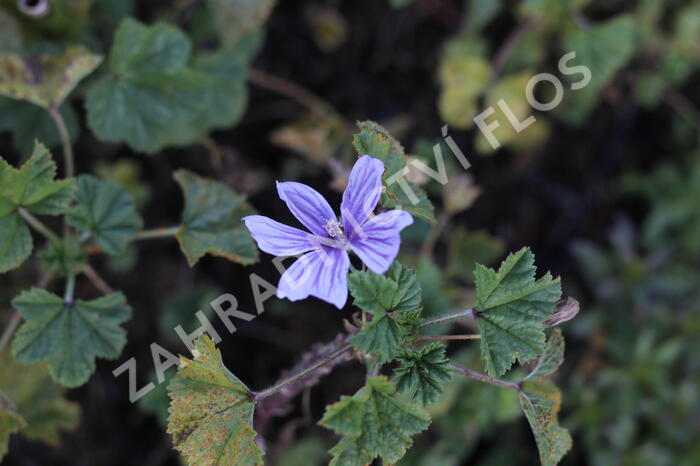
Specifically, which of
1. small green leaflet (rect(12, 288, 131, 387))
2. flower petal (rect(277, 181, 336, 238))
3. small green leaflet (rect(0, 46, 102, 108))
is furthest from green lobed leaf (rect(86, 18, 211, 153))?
flower petal (rect(277, 181, 336, 238))

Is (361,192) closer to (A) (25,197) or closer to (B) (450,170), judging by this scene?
(A) (25,197)

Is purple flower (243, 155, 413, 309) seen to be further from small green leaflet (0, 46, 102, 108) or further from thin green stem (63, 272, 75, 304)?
small green leaflet (0, 46, 102, 108)

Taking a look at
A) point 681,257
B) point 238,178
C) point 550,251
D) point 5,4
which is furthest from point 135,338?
point 681,257

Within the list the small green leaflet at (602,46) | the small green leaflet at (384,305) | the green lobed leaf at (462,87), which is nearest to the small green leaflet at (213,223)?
the small green leaflet at (384,305)

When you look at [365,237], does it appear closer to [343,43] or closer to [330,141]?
[330,141]

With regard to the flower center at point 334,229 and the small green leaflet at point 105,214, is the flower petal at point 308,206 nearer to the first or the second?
the flower center at point 334,229
